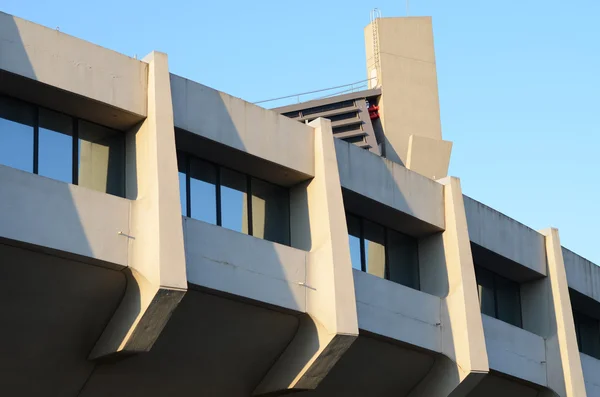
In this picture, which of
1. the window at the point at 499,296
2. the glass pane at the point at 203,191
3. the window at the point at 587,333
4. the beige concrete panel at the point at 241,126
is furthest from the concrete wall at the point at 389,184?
the window at the point at 587,333

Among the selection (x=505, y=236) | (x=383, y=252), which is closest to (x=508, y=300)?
(x=505, y=236)

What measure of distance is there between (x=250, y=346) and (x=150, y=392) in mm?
2257

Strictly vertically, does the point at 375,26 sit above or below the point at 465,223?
above

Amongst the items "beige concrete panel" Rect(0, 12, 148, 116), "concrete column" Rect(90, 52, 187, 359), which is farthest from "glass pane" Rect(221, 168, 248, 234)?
"beige concrete panel" Rect(0, 12, 148, 116)

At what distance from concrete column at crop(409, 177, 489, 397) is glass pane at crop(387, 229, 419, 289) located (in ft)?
1.14

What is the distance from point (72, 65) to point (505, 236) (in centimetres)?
1427

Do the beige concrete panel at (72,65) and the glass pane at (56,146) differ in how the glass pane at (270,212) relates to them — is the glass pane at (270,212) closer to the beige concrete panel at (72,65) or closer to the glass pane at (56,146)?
the beige concrete panel at (72,65)

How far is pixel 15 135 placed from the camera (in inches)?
763

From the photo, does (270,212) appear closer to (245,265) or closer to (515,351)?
(245,265)

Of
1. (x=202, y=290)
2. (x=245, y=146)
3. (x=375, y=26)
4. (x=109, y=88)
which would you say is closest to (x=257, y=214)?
(x=245, y=146)

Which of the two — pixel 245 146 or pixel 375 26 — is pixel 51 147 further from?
pixel 375 26

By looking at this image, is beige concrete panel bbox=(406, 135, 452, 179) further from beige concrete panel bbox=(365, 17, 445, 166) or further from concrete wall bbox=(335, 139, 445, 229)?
concrete wall bbox=(335, 139, 445, 229)

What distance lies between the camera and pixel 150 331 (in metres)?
19.5

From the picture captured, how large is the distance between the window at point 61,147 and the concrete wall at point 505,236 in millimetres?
10699
